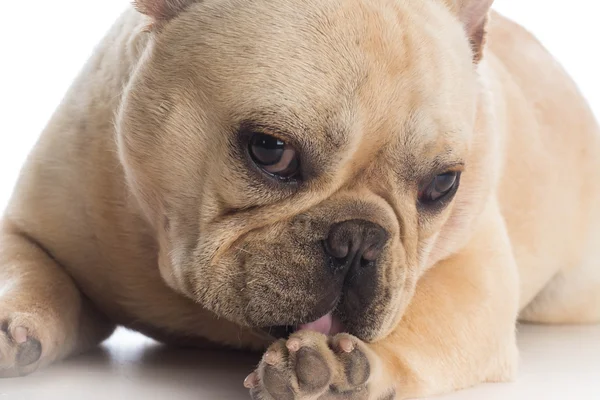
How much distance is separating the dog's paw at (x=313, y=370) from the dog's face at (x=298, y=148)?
0.07 metres

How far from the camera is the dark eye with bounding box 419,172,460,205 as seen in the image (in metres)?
1.96

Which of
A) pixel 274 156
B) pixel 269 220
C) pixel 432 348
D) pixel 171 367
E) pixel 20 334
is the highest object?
pixel 274 156

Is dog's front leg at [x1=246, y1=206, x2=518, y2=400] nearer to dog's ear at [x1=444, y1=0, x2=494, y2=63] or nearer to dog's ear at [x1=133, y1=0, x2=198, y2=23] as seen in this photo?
dog's ear at [x1=444, y1=0, x2=494, y2=63]

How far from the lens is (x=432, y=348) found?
6.81 feet

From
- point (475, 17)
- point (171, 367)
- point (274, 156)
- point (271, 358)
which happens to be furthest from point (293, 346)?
point (475, 17)

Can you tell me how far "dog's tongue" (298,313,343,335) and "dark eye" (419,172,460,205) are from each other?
0.30 metres

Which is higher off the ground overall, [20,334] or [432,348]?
[432,348]

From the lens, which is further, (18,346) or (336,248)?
(18,346)

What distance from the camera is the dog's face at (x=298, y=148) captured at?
1771 mm

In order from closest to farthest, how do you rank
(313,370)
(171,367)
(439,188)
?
(313,370) → (439,188) → (171,367)

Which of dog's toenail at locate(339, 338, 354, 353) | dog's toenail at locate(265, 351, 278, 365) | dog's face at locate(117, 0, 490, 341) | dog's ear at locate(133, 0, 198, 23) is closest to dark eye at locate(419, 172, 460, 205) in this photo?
dog's face at locate(117, 0, 490, 341)

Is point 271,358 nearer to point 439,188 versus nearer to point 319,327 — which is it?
point 319,327

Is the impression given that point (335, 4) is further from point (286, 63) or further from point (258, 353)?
point (258, 353)

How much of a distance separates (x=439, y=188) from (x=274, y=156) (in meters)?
0.37
